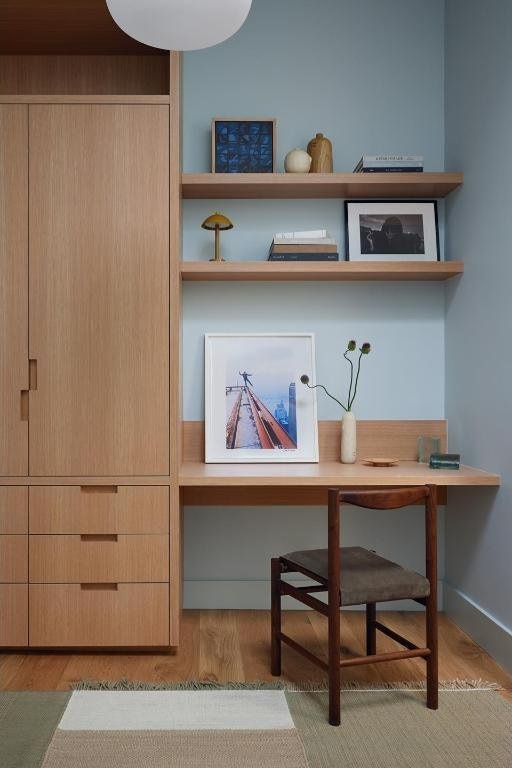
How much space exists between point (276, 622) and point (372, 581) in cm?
50

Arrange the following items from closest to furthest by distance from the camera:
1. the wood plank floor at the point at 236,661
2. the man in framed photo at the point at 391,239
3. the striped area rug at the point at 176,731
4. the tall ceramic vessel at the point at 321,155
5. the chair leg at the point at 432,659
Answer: the striped area rug at the point at 176,731, the chair leg at the point at 432,659, the wood plank floor at the point at 236,661, the tall ceramic vessel at the point at 321,155, the man in framed photo at the point at 391,239

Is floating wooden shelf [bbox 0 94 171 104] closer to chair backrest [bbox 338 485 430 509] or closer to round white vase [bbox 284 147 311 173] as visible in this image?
round white vase [bbox 284 147 311 173]

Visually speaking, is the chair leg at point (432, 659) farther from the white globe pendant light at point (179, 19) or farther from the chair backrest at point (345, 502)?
the white globe pendant light at point (179, 19)

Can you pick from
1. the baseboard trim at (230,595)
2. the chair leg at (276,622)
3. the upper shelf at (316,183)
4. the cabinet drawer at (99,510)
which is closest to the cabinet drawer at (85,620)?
the cabinet drawer at (99,510)

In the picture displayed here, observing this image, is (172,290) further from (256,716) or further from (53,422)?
(256,716)

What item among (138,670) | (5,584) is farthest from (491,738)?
(5,584)

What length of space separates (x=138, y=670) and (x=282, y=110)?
8.37ft

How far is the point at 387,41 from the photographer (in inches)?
129

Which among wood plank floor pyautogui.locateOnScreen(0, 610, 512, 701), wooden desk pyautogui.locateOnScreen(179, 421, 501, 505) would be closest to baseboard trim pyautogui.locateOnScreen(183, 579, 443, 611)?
wood plank floor pyautogui.locateOnScreen(0, 610, 512, 701)

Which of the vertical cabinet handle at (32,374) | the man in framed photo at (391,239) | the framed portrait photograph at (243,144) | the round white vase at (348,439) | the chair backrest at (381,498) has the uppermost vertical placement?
the framed portrait photograph at (243,144)

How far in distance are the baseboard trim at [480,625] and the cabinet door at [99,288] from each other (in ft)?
4.70

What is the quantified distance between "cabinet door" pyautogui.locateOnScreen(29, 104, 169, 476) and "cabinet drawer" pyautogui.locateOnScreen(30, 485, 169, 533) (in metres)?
0.08

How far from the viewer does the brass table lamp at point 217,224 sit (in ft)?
9.83

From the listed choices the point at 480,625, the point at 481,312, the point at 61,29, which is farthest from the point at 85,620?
the point at 61,29
